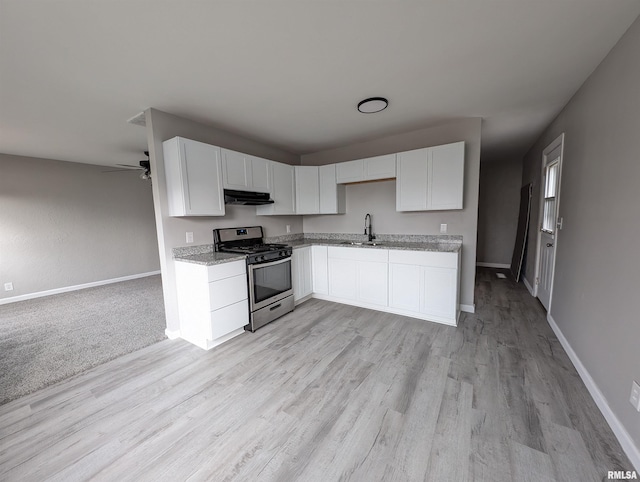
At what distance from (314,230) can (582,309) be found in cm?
356

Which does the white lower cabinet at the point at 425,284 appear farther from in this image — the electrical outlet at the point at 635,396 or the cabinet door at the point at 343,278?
the electrical outlet at the point at 635,396

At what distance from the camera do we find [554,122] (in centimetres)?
322

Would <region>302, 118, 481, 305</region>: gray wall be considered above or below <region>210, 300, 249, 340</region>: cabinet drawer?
above

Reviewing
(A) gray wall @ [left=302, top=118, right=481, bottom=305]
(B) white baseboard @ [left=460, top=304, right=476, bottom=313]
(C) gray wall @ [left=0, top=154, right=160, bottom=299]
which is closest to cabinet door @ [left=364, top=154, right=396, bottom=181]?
(A) gray wall @ [left=302, top=118, right=481, bottom=305]

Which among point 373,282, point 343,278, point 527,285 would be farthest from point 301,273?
point 527,285

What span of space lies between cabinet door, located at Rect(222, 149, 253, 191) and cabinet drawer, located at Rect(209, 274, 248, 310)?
115 centimetres

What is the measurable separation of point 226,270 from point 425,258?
232 centimetres

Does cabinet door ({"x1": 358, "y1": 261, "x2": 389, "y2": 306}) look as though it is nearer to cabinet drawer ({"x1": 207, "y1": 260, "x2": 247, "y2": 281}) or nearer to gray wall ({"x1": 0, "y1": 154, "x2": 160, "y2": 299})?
cabinet drawer ({"x1": 207, "y1": 260, "x2": 247, "y2": 281})

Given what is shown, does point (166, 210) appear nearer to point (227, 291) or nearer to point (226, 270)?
point (226, 270)

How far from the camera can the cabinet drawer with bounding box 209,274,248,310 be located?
2.57 meters

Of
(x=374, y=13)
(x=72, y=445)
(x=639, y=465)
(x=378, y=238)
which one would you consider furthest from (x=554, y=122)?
(x=72, y=445)

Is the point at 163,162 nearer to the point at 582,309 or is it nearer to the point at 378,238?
the point at 378,238

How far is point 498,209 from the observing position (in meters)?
5.98

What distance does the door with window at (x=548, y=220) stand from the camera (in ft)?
9.81
